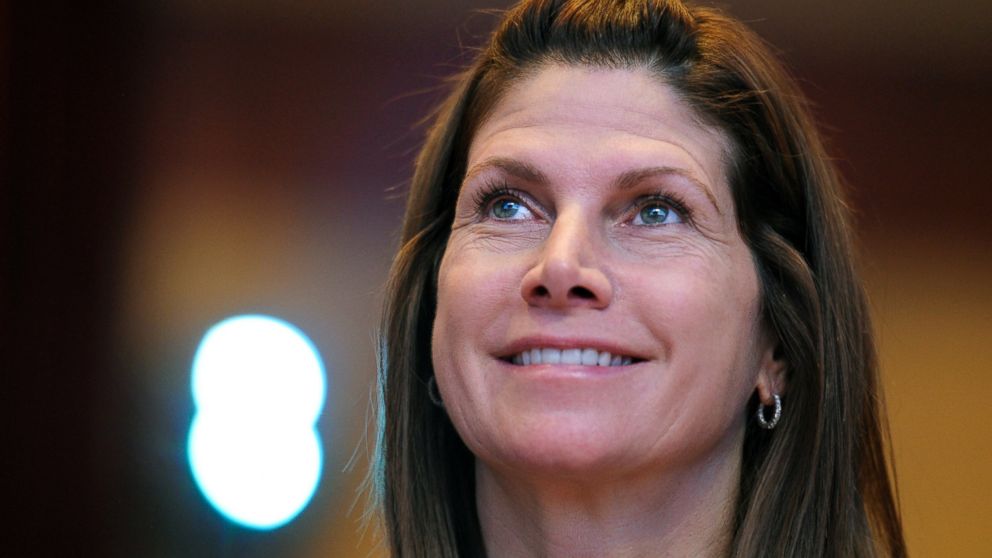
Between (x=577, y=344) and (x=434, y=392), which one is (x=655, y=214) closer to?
(x=577, y=344)

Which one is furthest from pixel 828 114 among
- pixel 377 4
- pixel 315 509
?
pixel 315 509

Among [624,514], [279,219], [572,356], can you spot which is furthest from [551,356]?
[279,219]

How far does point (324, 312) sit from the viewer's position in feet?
12.3

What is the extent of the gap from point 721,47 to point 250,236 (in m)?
2.28

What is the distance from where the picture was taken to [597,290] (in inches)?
63.2

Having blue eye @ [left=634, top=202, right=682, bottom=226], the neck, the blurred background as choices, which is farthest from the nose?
the blurred background

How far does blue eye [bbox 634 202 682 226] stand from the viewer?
173cm

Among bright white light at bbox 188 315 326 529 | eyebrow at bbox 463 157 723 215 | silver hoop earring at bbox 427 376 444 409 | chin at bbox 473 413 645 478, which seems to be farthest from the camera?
bright white light at bbox 188 315 326 529

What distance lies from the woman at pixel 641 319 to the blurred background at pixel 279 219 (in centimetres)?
149

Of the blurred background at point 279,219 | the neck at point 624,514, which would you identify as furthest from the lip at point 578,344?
the blurred background at point 279,219

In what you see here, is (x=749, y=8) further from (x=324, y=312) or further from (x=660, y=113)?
(x=660, y=113)

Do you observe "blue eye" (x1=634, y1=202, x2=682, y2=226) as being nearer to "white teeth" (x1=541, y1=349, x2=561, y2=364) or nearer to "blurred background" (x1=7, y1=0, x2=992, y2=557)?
"white teeth" (x1=541, y1=349, x2=561, y2=364)

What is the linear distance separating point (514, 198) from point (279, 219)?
7.07 ft

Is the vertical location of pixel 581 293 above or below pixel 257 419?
above
